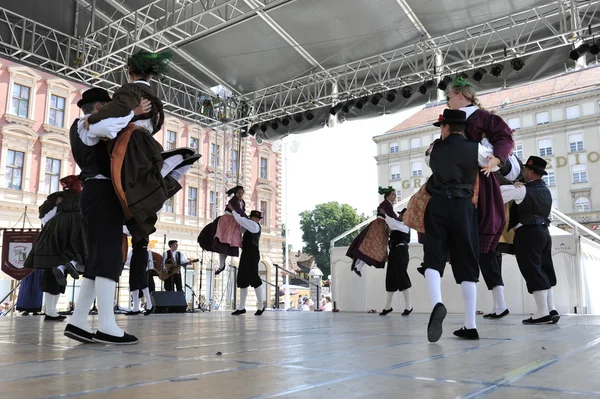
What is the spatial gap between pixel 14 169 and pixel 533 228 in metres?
20.1

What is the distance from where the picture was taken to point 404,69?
10703 mm

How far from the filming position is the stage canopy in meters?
9.20

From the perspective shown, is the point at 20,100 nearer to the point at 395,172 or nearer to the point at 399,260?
the point at 399,260

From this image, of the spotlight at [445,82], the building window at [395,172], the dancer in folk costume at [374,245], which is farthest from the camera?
the building window at [395,172]

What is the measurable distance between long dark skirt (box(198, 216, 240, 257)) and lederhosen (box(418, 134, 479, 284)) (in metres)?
4.44

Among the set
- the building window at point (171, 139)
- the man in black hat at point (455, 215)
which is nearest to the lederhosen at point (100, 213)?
the man in black hat at point (455, 215)

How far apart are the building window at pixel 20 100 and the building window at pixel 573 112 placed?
38.2 m

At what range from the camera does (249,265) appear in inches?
289

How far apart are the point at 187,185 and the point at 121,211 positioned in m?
23.3

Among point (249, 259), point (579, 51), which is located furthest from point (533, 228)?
point (579, 51)

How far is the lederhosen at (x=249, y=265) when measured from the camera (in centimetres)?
729

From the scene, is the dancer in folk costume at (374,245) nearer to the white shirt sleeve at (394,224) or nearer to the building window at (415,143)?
the white shirt sleeve at (394,224)

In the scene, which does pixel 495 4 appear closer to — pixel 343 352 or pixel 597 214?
pixel 343 352

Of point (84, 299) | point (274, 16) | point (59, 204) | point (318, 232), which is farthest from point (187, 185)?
point (318, 232)
